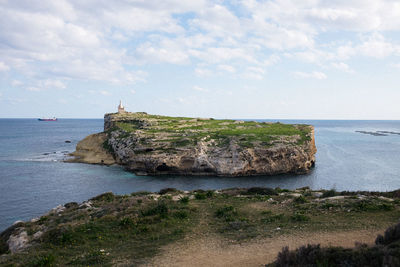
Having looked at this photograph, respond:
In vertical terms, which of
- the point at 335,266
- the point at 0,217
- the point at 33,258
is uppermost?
the point at 335,266

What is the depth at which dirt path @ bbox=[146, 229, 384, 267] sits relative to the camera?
11703 millimetres

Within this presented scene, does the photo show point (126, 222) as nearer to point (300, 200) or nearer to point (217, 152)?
point (300, 200)

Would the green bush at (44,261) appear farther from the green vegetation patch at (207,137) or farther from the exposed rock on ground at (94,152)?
the exposed rock on ground at (94,152)

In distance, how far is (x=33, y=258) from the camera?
13.1 m

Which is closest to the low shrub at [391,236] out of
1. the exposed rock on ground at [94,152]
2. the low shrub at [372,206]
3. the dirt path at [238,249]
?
the dirt path at [238,249]

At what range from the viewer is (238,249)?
12.8 metres

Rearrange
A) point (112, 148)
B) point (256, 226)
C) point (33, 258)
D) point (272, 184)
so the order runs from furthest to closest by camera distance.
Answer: point (112, 148) → point (272, 184) → point (256, 226) → point (33, 258)

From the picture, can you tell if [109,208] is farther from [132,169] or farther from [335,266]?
[132,169]

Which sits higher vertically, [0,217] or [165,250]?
[165,250]

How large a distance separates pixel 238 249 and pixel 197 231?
3.42m

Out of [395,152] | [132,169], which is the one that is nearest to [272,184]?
[132,169]

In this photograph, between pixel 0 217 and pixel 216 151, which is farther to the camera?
pixel 216 151

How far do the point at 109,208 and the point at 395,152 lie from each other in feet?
302

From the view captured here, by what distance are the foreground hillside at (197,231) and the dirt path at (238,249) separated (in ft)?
0.13
